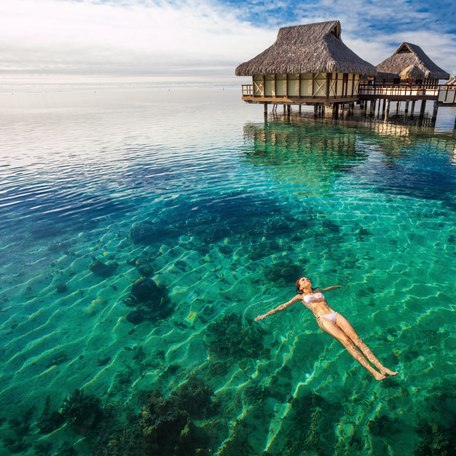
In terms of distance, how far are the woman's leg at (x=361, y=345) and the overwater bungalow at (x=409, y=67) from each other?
39.3 m

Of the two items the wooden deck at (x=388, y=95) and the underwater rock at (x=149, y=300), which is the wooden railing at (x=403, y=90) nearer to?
the wooden deck at (x=388, y=95)

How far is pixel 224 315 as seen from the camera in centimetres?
675

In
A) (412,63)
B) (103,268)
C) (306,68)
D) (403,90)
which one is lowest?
(103,268)

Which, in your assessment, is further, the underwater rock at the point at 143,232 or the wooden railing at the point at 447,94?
the wooden railing at the point at 447,94

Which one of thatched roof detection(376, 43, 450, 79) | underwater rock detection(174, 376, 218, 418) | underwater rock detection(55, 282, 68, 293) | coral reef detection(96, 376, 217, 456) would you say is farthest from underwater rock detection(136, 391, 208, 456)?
thatched roof detection(376, 43, 450, 79)

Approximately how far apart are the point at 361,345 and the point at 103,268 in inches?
260

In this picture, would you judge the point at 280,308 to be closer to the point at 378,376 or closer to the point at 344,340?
the point at 344,340

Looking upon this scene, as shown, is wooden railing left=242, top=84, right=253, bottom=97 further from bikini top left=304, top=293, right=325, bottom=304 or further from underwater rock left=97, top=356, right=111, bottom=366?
underwater rock left=97, top=356, right=111, bottom=366

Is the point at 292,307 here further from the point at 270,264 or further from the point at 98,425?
the point at 98,425

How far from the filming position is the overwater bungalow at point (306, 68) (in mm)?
26281

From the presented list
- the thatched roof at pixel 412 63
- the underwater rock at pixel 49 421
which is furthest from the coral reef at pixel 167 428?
the thatched roof at pixel 412 63

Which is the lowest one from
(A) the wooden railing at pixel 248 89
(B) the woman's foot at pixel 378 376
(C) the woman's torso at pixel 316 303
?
(B) the woman's foot at pixel 378 376

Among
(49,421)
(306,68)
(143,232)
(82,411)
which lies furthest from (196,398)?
(306,68)

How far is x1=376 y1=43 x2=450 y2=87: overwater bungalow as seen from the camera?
34812 millimetres
